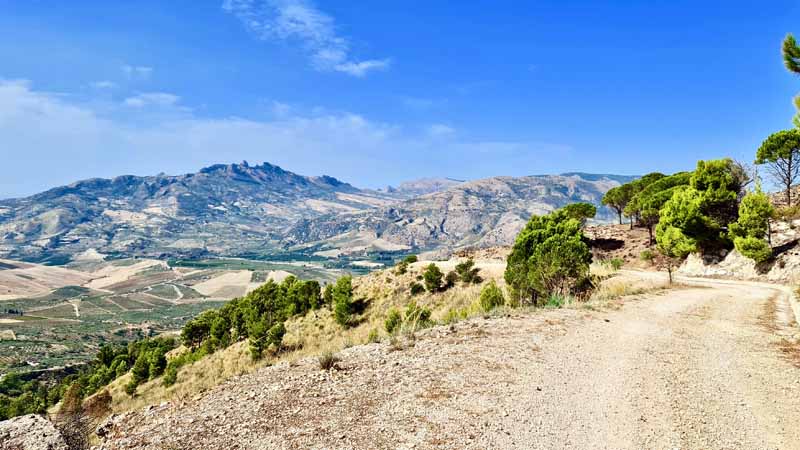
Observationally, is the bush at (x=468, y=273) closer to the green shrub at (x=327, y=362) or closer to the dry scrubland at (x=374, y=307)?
the dry scrubland at (x=374, y=307)

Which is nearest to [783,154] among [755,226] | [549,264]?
[755,226]

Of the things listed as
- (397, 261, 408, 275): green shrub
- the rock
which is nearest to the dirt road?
the rock

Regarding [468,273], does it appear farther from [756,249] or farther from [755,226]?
[755,226]

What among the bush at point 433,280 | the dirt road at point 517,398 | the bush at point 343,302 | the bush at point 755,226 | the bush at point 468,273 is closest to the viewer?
the dirt road at point 517,398

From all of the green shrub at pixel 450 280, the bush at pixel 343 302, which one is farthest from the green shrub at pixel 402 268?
the green shrub at pixel 450 280

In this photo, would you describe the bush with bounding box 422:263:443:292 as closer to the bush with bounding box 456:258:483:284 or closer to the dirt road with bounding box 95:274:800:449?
the bush with bounding box 456:258:483:284

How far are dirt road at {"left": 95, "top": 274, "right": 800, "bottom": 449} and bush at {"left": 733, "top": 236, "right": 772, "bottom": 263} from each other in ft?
80.2

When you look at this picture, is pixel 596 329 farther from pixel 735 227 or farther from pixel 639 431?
pixel 735 227

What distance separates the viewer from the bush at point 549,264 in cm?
2992

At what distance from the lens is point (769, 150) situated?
4503 centimetres

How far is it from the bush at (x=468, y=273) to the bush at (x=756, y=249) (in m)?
25.2

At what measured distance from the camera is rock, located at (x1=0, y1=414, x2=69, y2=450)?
862 cm

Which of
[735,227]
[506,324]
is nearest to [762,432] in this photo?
[506,324]

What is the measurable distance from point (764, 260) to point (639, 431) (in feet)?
119
